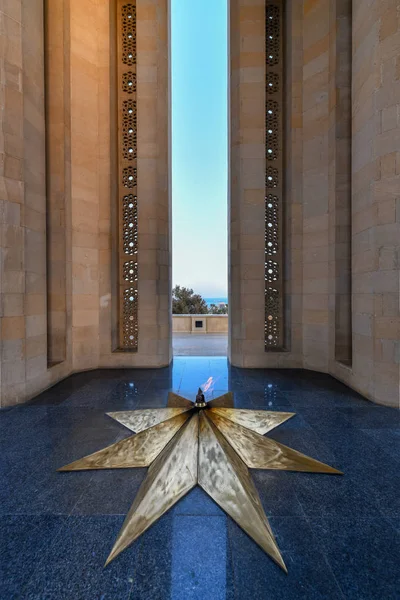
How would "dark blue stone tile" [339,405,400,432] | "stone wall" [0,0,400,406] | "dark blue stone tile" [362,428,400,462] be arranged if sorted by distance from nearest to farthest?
"dark blue stone tile" [362,428,400,462]
"dark blue stone tile" [339,405,400,432]
"stone wall" [0,0,400,406]

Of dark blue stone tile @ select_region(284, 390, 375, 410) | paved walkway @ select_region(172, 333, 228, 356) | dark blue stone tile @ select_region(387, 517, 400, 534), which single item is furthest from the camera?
paved walkway @ select_region(172, 333, 228, 356)

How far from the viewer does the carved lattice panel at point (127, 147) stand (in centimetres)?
675

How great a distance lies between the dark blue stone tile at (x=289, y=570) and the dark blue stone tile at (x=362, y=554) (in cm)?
8

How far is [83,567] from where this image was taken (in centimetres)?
175

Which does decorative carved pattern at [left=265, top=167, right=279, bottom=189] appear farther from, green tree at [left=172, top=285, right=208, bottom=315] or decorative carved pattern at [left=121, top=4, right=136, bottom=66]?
green tree at [left=172, top=285, right=208, bottom=315]

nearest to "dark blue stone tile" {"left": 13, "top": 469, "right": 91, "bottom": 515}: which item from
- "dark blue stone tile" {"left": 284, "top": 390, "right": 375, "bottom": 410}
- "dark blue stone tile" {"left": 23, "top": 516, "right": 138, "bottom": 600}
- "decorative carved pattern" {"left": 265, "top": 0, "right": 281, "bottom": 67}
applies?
"dark blue stone tile" {"left": 23, "top": 516, "right": 138, "bottom": 600}

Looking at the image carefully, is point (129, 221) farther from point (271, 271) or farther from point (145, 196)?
point (271, 271)

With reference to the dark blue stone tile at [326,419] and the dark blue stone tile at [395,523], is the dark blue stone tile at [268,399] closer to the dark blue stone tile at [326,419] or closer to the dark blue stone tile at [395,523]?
the dark blue stone tile at [326,419]

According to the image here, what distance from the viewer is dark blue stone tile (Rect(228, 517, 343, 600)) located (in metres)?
1.61

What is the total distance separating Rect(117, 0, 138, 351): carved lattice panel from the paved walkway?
220 cm

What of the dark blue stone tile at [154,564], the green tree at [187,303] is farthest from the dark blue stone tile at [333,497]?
the green tree at [187,303]

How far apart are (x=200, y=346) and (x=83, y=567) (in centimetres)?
762

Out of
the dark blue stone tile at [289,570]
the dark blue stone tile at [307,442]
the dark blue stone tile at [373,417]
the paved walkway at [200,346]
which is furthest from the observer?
the paved walkway at [200,346]

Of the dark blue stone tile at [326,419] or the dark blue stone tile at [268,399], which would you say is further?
the dark blue stone tile at [268,399]
